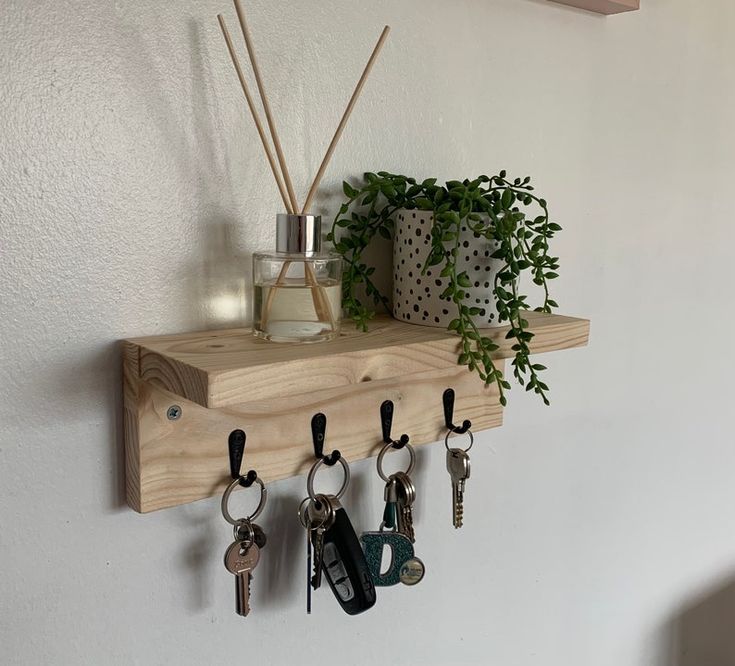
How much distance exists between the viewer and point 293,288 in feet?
1.95

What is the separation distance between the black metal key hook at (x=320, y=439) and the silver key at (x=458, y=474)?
14cm

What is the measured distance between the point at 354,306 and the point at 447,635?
398 millimetres

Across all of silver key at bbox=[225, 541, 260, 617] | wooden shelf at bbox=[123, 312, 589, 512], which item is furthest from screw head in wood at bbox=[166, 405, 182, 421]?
silver key at bbox=[225, 541, 260, 617]

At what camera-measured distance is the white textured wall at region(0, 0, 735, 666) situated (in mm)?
551

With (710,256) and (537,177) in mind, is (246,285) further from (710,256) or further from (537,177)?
(710,256)

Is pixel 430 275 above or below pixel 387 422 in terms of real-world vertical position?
above

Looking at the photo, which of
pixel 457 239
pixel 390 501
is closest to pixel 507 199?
pixel 457 239

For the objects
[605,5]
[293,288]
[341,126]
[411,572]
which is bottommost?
[411,572]

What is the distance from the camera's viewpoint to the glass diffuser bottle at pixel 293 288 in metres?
0.59

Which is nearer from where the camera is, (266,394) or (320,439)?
(266,394)

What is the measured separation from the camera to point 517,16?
0.79 metres

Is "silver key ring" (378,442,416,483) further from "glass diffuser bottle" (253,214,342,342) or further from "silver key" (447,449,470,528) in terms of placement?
"glass diffuser bottle" (253,214,342,342)

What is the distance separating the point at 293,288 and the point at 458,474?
27 cm

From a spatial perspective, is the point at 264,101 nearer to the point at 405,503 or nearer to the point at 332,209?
the point at 332,209
